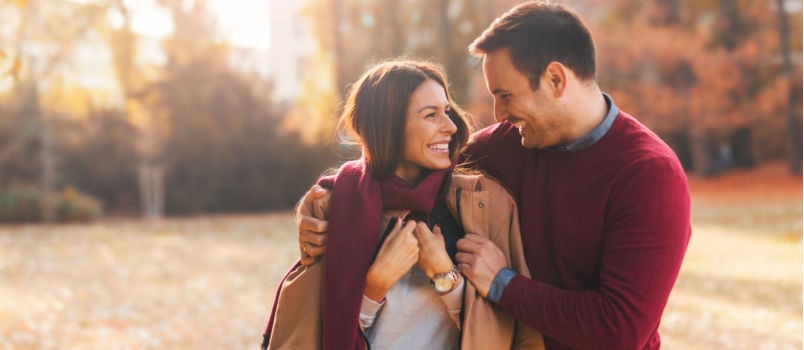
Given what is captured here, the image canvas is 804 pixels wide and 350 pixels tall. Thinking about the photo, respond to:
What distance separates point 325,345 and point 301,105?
23901 millimetres

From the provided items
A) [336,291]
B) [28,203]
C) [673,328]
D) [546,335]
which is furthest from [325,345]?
[28,203]

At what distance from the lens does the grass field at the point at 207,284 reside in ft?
26.0

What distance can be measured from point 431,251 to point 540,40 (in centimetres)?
74

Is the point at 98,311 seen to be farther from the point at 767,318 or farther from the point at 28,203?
the point at 28,203

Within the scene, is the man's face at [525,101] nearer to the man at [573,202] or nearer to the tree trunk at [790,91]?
the man at [573,202]

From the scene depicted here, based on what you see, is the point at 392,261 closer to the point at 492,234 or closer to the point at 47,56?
the point at 492,234

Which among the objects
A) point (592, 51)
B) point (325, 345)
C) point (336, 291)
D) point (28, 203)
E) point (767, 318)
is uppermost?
point (592, 51)

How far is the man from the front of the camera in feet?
7.63

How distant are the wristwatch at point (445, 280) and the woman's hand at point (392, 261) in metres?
0.09

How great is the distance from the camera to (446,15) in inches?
958

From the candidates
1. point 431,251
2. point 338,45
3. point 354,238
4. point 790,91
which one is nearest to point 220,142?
point 338,45

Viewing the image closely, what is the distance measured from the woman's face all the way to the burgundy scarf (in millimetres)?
58

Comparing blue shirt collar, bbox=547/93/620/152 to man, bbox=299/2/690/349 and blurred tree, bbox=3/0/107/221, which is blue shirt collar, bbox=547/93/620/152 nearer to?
man, bbox=299/2/690/349

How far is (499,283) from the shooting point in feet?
7.92
